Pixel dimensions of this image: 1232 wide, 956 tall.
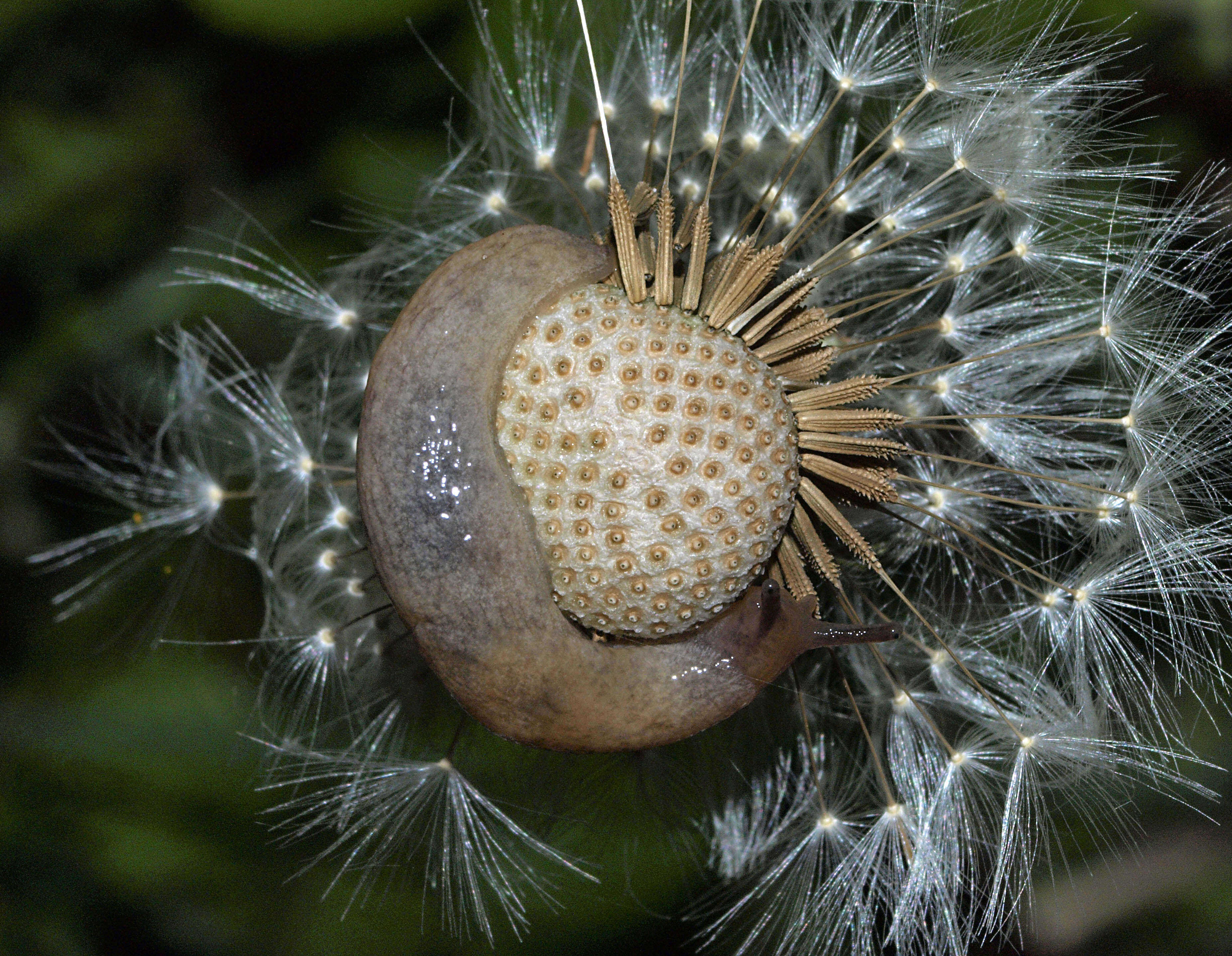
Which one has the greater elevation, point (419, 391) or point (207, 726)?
point (419, 391)

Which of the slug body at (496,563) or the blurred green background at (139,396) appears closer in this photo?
the slug body at (496,563)

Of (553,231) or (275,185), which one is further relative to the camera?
(275,185)

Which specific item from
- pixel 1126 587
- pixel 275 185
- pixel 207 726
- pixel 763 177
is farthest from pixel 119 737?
pixel 1126 587

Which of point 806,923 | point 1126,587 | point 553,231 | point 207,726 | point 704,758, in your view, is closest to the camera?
point 553,231

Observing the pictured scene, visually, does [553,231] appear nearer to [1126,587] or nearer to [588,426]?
[588,426]

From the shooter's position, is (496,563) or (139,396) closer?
(496,563)
